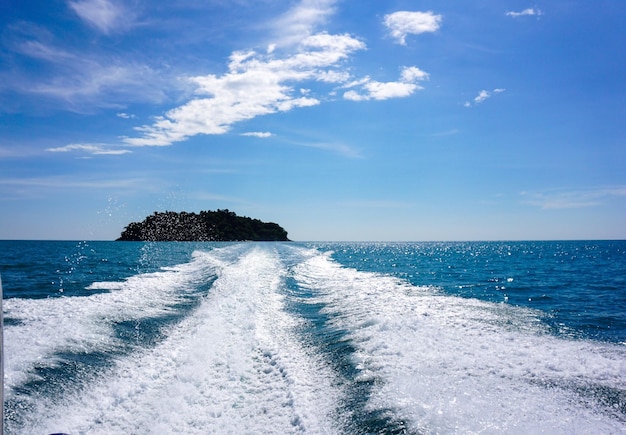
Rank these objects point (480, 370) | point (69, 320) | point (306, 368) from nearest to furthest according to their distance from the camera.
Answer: point (480, 370)
point (306, 368)
point (69, 320)

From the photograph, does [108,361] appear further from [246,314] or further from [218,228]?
[218,228]

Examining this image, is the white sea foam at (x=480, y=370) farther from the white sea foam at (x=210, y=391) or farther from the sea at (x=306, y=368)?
the white sea foam at (x=210, y=391)

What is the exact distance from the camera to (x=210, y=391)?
740 centimetres

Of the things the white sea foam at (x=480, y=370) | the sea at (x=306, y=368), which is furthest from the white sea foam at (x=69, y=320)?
the white sea foam at (x=480, y=370)

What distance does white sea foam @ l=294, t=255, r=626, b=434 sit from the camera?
612cm

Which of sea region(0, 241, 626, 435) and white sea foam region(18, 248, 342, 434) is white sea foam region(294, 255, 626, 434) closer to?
sea region(0, 241, 626, 435)

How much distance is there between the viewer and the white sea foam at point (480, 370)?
6121mm

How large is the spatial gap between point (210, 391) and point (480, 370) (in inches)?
210

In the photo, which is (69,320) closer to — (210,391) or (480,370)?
(210,391)

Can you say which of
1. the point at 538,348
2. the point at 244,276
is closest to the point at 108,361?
the point at 538,348

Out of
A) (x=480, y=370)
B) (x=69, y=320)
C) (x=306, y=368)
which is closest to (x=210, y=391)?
(x=306, y=368)

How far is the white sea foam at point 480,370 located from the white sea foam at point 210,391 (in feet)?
4.09

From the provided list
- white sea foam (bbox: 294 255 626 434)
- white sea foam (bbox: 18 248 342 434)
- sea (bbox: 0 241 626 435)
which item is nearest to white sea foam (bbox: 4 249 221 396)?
sea (bbox: 0 241 626 435)

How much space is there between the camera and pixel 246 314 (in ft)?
45.1
